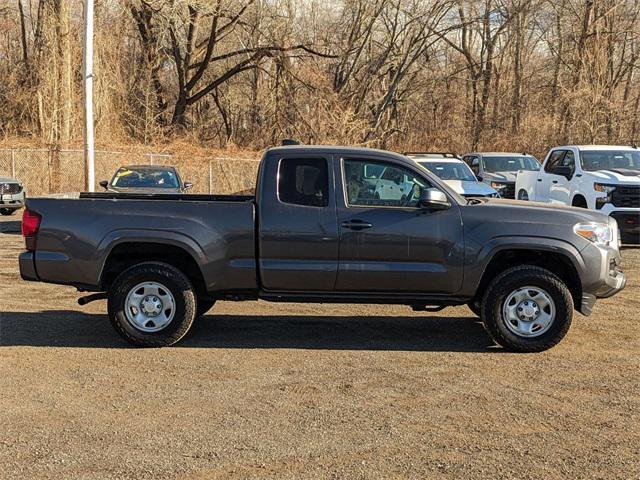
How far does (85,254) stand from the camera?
6.62 metres

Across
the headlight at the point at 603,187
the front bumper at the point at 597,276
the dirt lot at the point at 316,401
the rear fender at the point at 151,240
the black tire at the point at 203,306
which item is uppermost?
the headlight at the point at 603,187

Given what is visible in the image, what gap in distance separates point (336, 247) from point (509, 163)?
15.1 metres

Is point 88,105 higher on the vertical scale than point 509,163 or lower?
higher

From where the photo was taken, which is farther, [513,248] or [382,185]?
[382,185]

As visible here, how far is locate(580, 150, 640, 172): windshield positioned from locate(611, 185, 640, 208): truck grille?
1272mm

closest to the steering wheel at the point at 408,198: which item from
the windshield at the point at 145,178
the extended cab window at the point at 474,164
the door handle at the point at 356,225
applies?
the door handle at the point at 356,225

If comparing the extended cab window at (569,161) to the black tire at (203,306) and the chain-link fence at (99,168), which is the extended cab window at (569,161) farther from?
the chain-link fence at (99,168)

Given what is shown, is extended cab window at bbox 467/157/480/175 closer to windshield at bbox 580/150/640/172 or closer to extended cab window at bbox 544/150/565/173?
extended cab window at bbox 544/150/565/173

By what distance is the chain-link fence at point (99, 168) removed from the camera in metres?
25.2

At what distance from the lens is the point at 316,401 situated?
529 centimetres

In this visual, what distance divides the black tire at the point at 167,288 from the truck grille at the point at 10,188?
46.5ft

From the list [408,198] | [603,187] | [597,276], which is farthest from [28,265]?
[603,187]

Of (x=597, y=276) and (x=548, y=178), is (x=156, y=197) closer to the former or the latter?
(x=597, y=276)

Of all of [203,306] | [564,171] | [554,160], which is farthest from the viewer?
[554,160]
